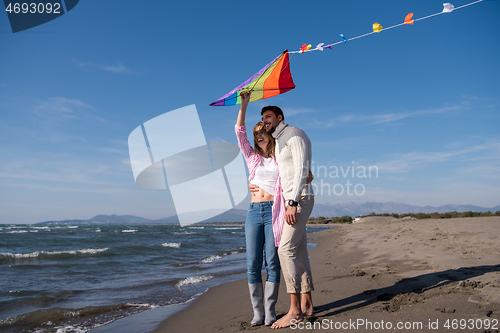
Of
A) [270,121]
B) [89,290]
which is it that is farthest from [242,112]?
[89,290]

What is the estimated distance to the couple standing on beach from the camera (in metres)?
2.40

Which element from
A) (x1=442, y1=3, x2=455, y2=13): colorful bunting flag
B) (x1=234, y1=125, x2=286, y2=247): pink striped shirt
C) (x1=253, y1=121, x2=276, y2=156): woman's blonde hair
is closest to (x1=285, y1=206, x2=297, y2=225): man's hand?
(x1=234, y1=125, x2=286, y2=247): pink striped shirt

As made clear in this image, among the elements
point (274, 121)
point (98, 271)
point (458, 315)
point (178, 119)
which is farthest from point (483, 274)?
point (98, 271)

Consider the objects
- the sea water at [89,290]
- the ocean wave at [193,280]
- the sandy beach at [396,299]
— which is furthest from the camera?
the ocean wave at [193,280]

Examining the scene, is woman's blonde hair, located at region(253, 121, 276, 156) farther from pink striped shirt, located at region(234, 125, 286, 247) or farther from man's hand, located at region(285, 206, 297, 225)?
man's hand, located at region(285, 206, 297, 225)

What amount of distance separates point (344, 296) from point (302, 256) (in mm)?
950

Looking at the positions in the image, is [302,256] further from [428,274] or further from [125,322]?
[125,322]

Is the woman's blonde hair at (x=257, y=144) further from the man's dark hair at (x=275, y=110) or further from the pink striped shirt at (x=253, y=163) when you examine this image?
the man's dark hair at (x=275, y=110)

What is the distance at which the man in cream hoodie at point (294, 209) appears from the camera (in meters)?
2.36

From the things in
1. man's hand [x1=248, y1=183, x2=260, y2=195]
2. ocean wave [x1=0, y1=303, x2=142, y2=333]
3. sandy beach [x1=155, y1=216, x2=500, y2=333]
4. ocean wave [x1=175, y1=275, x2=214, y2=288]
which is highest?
man's hand [x1=248, y1=183, x2=260, y2=195]

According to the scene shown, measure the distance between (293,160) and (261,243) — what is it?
0.83m

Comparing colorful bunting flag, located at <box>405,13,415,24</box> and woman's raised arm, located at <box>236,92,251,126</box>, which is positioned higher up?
colorful bunting flag, located at <box>405,13,415,24</box>

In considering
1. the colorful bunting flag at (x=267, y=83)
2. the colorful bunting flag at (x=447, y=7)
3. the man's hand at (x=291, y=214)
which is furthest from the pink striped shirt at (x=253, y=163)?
the colorful bunting flag at (x=447, y=7)

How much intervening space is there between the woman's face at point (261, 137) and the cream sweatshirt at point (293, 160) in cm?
17
